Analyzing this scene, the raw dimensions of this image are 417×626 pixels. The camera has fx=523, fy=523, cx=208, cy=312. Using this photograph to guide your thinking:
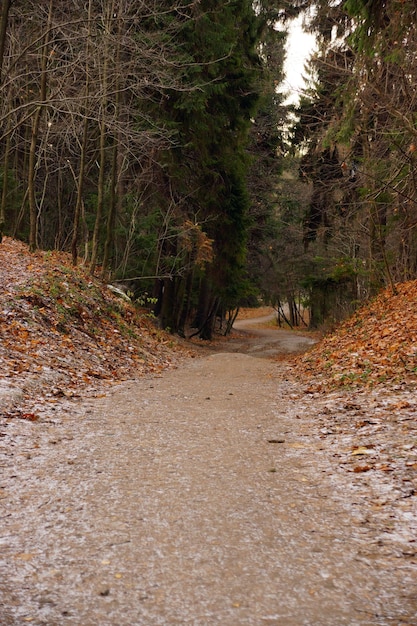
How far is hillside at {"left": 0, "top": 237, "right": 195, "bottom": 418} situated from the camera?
7.50m

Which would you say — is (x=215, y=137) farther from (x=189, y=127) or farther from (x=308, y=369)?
(x=308, y=369)

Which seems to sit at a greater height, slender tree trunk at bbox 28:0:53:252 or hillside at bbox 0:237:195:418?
slender tree trunk at bbox 28:0:53:252

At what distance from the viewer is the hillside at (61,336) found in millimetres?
7500

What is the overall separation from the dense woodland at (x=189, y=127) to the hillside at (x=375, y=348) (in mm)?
1496

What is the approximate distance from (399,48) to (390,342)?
5.21 meters

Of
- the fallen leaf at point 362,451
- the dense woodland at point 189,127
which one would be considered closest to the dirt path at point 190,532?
the fallen leaf at point 362,451

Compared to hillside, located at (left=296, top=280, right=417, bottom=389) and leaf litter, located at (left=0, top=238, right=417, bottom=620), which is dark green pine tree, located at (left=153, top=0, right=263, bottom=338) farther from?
hillside, located at (left=296, top=280, right=417, bottom=389)

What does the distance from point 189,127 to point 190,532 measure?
16.1m

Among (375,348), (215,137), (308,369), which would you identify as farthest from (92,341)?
(215,137)

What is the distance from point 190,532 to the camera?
3.33 metres

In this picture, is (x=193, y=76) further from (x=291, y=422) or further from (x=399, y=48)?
(x=291, y=422)

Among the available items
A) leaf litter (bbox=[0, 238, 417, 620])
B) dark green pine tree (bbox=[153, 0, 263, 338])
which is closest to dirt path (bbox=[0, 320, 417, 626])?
leaf litter (bbox=[0, 238, 417, 620])

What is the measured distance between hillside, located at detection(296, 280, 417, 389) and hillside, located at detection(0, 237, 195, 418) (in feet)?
12.2

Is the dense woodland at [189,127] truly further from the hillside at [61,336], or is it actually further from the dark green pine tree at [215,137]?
the hillside at [61,336]
